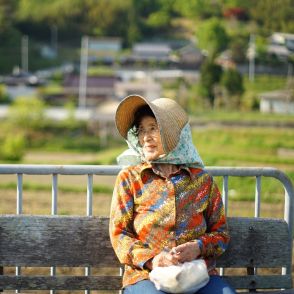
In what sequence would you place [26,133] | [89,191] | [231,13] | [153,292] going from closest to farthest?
[153,292] < [89,191] < [26,133] < [231,13]

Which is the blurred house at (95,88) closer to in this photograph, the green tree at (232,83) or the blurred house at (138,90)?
the blurred house at (138,90)

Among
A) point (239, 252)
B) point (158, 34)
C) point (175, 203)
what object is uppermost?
point (158, 34)

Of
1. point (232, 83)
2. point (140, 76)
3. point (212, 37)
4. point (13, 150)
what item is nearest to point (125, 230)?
point (13, 150)

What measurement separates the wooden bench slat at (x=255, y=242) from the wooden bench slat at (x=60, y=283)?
411 mm

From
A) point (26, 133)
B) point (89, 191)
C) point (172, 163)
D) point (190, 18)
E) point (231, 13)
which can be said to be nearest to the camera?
point (172, 163)

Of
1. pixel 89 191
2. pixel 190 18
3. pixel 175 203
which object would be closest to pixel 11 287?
pixel 89 191

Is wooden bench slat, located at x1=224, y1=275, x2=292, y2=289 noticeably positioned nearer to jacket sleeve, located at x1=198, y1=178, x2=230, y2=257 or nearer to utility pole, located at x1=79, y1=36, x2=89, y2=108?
jacket sleeve, located at x1=198, y1=178, x2=230, y2=257

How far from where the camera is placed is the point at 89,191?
2.88 metres

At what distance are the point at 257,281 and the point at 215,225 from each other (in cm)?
31

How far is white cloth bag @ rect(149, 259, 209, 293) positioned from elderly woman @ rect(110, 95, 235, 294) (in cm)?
4

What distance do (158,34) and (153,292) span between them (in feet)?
168

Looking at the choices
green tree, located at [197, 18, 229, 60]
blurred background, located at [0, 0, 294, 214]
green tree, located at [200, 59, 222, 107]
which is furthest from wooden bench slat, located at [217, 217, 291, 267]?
green tree, located at [197, 18, 229, 60]

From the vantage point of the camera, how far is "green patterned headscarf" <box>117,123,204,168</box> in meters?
2.56

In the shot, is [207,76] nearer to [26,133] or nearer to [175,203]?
[26,133]
